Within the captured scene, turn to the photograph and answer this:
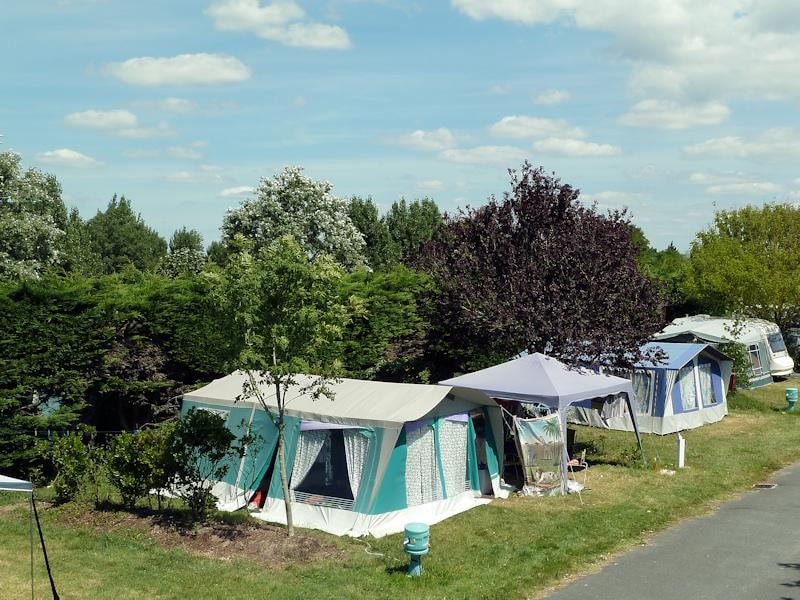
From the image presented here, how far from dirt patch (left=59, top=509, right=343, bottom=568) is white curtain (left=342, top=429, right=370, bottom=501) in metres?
1.25

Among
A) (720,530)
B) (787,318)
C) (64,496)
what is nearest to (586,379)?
(720,530)

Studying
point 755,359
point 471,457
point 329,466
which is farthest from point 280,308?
point 755,359

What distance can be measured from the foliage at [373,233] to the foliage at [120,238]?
17612 millimetres

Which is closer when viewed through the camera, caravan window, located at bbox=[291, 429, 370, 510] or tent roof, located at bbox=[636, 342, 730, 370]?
caravan window, located at bbox=[291, 429, 370, 510]

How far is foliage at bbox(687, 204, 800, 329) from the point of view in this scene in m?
31.1

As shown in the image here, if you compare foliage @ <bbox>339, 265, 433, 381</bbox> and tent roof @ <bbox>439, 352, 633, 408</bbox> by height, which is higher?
foliage @ <bbox>339, 265, 433, 381</bbox>

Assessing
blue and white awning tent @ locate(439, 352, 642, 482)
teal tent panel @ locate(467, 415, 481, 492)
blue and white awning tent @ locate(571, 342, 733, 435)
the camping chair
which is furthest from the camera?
blue and white awning tent @ locate(571, 342, 733, 435)

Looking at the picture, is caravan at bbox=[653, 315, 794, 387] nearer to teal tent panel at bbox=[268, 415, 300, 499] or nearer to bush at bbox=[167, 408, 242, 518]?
teal tent panel at bbox=[268, 415, 300, 499]

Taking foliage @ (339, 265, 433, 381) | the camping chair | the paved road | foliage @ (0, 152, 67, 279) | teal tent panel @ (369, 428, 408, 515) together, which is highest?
foliage @ (0, 152, 67, 279)

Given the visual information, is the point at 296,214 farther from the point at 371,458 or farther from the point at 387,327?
the point at 371,458

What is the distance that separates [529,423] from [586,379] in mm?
1920

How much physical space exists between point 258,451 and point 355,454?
6.50 ft

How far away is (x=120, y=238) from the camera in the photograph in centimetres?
6094

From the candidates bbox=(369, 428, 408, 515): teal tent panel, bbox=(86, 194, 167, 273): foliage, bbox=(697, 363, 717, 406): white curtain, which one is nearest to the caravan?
bbox=(697, 363, 717, 406): white curtain
